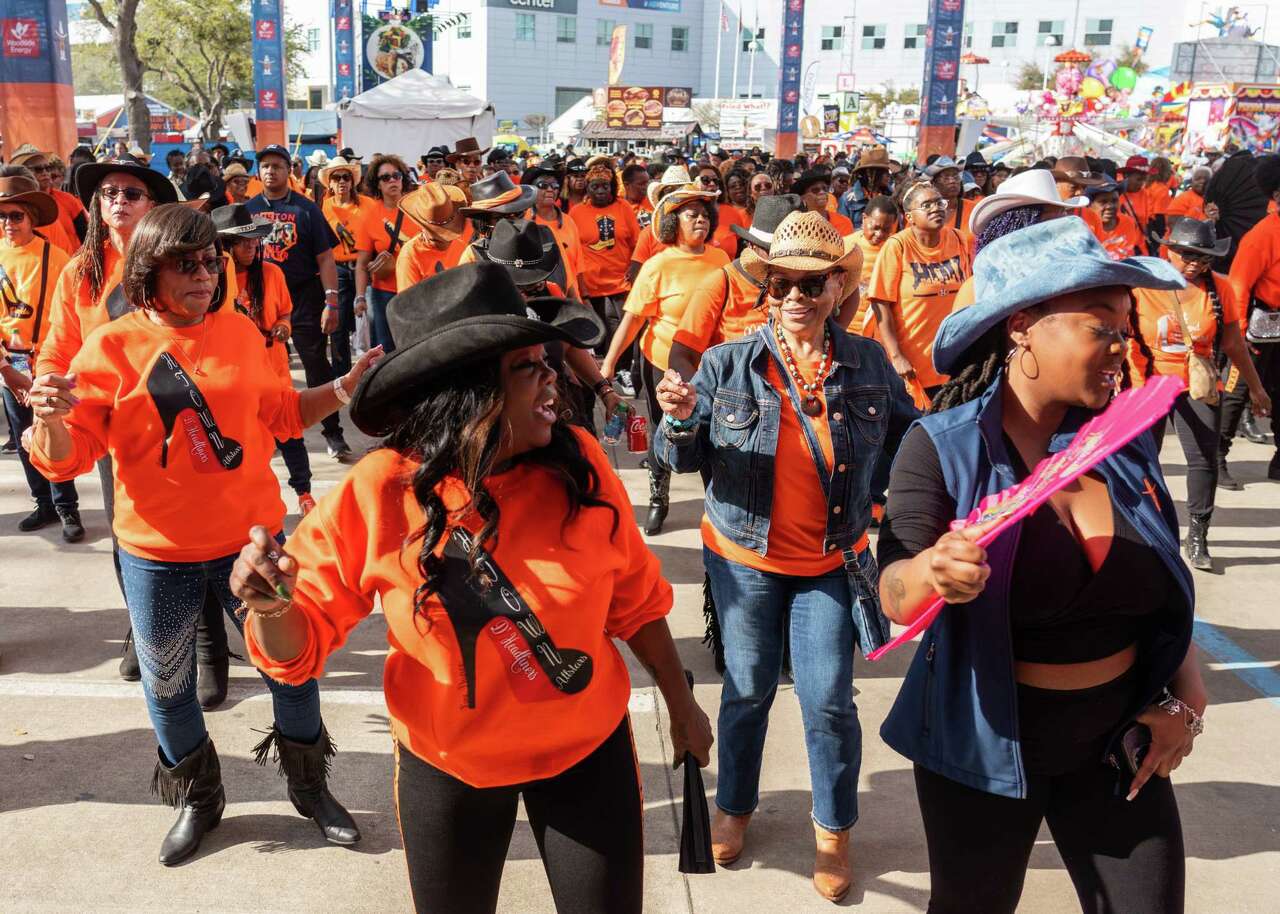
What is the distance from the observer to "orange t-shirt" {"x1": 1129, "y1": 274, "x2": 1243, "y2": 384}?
611 centimetres

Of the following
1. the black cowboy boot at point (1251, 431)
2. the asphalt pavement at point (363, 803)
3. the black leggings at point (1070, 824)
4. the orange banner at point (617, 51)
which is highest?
the orange banner at point (617, 51)

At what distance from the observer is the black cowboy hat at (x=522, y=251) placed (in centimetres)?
539

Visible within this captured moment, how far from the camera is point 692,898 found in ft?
11.5

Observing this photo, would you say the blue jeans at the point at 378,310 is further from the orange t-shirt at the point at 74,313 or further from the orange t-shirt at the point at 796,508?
the orange t-shirt at the point at 796,508

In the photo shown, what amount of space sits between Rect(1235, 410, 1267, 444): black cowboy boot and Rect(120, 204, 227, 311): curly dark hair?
9000 millimetres

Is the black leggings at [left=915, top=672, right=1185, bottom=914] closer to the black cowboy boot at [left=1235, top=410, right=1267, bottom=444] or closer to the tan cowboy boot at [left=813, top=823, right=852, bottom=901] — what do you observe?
the tan cowboy boot at [left=813, top=823, right=852, bottom=901]

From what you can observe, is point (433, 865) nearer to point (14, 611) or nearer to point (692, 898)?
point (692, 898)

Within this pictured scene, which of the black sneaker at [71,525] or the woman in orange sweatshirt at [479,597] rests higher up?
the woman in orange sweatshirt at [479,597]

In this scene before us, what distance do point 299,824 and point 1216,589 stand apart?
511 centimetres

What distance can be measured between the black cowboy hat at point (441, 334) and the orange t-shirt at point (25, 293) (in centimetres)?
439

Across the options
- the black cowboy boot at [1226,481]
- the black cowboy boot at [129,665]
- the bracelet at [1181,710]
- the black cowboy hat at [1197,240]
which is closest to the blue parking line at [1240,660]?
the black cowboy hat at [1197,240]

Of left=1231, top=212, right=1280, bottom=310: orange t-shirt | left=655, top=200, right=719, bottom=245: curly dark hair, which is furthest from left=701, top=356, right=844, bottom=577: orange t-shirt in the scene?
left=1231, top=212, right=1280, bottom=310: orange t-shirt

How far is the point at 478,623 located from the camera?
2256 mm

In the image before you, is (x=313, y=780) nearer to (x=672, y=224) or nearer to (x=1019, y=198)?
(x=1019, y=198)
